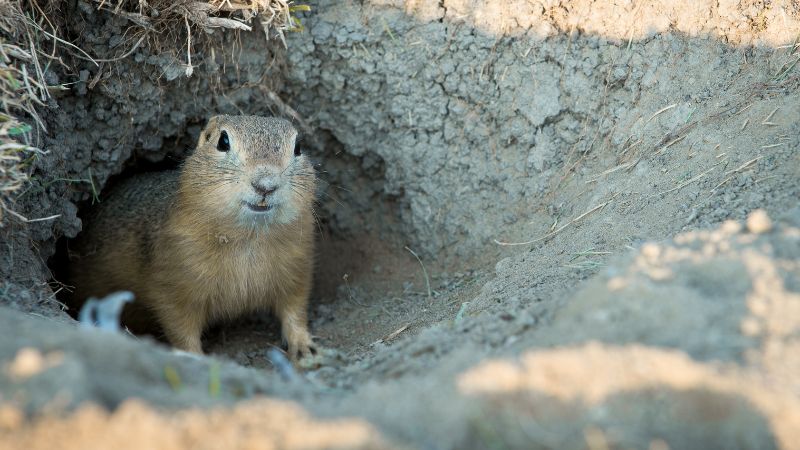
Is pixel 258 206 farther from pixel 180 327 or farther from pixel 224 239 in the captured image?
pixel 180 327

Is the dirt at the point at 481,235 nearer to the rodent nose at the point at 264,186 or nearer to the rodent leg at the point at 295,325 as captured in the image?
the rodent leg at the point at 295,325

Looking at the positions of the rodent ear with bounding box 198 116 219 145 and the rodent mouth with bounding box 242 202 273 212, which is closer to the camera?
the rodent mouth with bounding box 242 202 273 212

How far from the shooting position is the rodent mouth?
5139 millimetres

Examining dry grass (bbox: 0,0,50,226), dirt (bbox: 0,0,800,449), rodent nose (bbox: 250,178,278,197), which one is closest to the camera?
dirt (bbox: 0,0,800,449)

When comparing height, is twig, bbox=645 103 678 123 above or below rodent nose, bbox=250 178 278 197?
above

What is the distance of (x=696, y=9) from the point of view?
5.91 m

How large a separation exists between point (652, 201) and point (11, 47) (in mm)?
4379

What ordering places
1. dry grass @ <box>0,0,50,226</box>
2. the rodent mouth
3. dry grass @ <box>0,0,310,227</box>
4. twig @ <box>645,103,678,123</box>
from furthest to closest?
twig @ <box>645,103,678,123</box>, the rodent mouth, dry grass @ <box>0,0,310,227</box>, dry grass @ <box>0,0,50,226</box>

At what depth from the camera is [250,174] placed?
A: 5180 millimetres

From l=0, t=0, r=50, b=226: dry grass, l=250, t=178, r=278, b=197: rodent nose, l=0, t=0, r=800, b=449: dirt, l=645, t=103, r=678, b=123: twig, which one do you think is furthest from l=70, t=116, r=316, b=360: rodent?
l=645, t=103, r=678, b=123: twig

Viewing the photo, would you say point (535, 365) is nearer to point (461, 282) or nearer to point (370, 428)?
point (370, 428)

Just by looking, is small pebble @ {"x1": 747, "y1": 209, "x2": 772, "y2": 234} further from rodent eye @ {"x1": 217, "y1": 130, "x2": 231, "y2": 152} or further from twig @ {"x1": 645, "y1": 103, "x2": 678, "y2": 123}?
rodent eye @ {"x1": 217, "y1": 130, "x2": 231, "y2": 152}

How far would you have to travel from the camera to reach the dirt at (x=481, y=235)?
2.55 m

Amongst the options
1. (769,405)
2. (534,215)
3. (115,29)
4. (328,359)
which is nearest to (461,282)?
(534,215)
